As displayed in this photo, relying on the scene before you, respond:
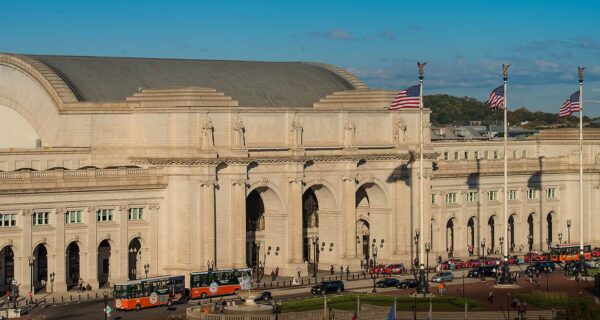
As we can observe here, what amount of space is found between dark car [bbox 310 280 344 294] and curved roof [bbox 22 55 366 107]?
101 feet

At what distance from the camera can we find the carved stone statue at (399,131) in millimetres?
186625

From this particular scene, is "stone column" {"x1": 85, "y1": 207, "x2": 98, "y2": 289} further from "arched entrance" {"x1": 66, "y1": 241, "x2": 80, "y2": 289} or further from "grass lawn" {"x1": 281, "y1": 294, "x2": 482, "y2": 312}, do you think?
"grass lawn" {"x1": 281, "y1": 294, "x2": 482, "y2": 312}

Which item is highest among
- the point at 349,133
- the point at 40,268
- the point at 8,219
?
the point at 349,133

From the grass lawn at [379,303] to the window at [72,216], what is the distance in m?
24.9

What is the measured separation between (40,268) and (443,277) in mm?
37360

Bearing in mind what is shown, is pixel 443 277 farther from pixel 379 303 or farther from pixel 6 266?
pixel 6 266

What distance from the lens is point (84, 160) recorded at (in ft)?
566

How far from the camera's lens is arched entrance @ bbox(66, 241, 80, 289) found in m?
163

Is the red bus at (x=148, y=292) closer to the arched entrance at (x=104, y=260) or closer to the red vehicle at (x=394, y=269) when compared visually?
the arched entrance at (x=104, y=260)

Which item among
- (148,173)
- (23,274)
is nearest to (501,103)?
(148,173)

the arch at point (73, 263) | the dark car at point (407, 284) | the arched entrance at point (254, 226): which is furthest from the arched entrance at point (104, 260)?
the dark car at point (407, 284)

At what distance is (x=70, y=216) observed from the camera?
162000mm

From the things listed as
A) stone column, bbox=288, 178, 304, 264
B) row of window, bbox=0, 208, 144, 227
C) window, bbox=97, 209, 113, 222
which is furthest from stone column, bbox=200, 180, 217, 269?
stone column, bbox=288, 178, 304, 264

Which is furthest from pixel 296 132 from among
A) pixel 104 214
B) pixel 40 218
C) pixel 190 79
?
pixel 40 218
